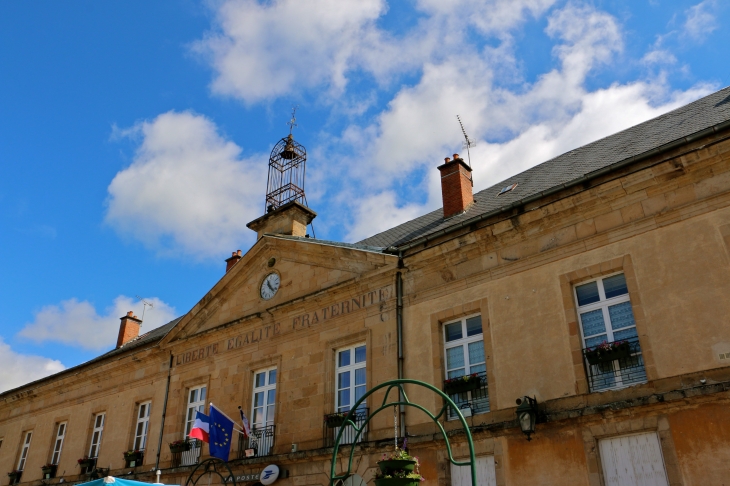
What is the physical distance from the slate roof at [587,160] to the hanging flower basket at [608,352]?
267 cm

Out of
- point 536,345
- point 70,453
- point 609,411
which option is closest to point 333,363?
point 536,345

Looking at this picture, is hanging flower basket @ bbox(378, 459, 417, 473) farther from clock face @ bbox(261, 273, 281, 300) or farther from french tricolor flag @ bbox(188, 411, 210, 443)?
clock face @ bbox(261, 273, 281, 300)

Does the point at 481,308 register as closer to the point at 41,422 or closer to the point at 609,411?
the point at 609,411

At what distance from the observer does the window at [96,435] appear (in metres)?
16.8

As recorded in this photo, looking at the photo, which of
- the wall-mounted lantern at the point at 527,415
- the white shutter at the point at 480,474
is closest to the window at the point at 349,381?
the white shutter at the point at 480,474

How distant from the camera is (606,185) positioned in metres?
9.81

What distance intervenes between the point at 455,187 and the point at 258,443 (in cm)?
674

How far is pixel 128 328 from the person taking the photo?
21906mm

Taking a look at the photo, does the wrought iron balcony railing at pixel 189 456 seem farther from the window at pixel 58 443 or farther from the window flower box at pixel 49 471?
the window at pixel 58 443

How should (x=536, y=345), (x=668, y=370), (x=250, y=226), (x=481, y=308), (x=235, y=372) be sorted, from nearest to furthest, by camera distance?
(x=668, y=370)
(x=536, y=345)
(x=481, y=308)
(x=235, y=372)
(x=250, y=226)

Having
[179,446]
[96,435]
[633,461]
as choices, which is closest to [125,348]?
[96,435]

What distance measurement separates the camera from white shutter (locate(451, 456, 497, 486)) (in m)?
9.53

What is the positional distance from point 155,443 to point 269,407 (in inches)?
143

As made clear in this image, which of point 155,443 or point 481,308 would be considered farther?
point 155,443
